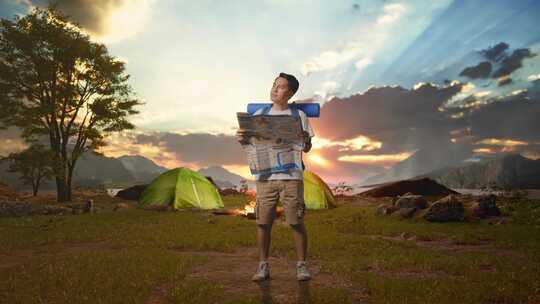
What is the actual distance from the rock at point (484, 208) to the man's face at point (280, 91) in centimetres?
1266

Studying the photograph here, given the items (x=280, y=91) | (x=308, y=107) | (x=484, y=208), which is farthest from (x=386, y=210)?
(x=280, y=91)

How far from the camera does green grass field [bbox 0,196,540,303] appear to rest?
5.33 m

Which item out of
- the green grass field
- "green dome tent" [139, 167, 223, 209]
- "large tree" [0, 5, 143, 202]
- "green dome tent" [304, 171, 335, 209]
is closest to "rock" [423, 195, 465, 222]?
the green grass field

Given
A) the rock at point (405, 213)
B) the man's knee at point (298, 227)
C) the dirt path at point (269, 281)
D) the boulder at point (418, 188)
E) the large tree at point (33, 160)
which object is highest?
the large tree at point (33, 160)

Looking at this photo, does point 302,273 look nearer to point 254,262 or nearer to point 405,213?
point 254,262

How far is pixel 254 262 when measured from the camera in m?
7.74

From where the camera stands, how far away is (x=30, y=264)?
25.8ft

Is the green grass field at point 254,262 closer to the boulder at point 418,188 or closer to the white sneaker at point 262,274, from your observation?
the white sneaker at point 262,274

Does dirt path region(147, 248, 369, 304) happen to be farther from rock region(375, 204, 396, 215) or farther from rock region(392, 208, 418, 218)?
rock region(375, 204, 396, 215)

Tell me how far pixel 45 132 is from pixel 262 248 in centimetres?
2724

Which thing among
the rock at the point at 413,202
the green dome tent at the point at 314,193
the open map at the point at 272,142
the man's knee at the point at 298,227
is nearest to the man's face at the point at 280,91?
the open map at the point at 272,142

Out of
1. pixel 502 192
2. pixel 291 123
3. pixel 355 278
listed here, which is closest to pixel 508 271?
pixel 355 278

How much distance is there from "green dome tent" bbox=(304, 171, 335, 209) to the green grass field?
7062mm

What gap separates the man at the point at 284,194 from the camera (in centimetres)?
598
